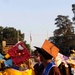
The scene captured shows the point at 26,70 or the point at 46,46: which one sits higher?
the point at 46,46

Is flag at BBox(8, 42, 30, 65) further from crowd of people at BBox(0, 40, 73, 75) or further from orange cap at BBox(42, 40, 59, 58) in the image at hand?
orange cap at BBox(42, 40, 59, 58)

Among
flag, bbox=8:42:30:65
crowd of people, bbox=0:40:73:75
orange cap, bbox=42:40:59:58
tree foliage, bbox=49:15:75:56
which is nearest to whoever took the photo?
crowd of people, bbox=0:40:73:75

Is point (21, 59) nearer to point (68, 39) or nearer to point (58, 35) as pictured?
point (68, 39)

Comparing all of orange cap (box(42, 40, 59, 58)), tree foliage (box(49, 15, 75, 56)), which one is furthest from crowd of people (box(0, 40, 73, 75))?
tree foliage (box(49, 15, 75, 56))

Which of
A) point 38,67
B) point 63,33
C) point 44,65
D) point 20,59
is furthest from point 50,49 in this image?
point 63,33

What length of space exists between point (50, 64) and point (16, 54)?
6.75 feet

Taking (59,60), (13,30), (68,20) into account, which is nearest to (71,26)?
(68,20)

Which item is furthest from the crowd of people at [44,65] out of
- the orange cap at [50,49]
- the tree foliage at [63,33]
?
the tree foliage at [63,33]

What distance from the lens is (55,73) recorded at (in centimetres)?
614

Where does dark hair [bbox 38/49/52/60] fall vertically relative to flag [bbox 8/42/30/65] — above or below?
above

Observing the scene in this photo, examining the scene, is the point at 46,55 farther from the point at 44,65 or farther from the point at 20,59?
the point at 20,59

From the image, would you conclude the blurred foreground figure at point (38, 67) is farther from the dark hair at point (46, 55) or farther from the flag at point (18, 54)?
the dark hair at point (46, 55)

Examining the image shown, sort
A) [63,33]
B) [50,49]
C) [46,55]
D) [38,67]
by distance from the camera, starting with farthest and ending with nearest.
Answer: [63,33] < [38,67] < [50,49] < [46,55]

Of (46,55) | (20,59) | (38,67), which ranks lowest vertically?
(38,67)
